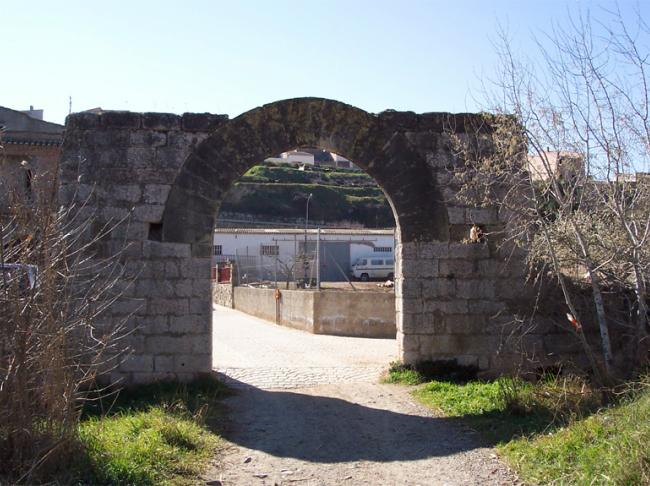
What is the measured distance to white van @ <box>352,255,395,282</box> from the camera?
36.2 metres

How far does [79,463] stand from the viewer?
195 inches

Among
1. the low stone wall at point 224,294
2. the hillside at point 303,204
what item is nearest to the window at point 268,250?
the low stone wall at point 224,294

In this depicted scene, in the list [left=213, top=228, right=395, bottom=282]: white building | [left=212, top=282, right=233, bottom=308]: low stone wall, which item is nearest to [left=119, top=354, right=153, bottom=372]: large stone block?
[left=212, top=282, right=233, bottom=308]: low stone wall

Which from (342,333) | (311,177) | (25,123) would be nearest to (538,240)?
(342,333)

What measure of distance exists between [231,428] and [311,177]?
6556 centimetres

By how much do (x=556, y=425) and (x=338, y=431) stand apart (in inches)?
80.2

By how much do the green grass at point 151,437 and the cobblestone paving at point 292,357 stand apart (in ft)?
4.90

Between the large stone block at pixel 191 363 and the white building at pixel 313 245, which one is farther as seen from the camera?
the white building at pixel 313 245

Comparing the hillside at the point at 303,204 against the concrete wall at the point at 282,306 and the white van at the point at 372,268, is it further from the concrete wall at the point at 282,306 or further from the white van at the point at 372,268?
the concrete wall at the point at 282,306

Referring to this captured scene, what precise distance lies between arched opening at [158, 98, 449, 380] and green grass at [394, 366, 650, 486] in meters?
1.50

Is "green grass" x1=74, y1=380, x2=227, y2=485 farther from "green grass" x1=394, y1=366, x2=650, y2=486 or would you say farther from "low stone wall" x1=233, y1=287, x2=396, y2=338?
"low stone wall" x1=233, y1=287, x2=396, y2=338

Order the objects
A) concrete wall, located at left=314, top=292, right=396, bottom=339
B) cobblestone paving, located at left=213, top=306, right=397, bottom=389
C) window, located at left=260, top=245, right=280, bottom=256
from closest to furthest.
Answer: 1. cobblestone paving, located at left=213, top=306, right=397, bottom=389
2. concrete wall, located at left=314, top=292, right=396, bottom=339
3. window, located at left=260, top=245, right=280, bottom=256

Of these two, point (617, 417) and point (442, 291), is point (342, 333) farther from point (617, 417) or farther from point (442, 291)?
point (617, 417)

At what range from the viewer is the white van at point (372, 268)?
36250mm
